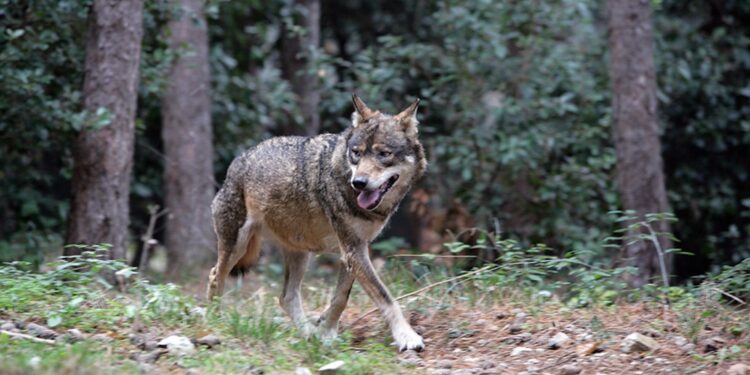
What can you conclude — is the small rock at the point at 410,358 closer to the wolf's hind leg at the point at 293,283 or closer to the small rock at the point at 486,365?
the small rock at the point at 486,365

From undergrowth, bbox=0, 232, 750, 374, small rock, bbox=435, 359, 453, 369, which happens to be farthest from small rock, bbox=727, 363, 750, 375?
small rock, bbox=435, 359, 453, 369

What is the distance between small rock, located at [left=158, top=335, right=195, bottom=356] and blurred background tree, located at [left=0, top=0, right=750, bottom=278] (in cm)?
583

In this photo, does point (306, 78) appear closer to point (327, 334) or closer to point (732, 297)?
point (327, 334)

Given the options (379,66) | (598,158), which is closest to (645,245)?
(598,158)

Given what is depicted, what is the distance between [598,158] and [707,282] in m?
5.96

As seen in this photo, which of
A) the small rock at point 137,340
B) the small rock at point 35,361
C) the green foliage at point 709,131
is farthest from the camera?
the green foliage at point 709,131

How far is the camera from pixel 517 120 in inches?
507

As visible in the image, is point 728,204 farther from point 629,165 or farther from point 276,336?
point 276,336

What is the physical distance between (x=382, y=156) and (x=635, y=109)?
4.88 metres

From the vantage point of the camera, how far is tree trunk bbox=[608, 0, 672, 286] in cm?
1080

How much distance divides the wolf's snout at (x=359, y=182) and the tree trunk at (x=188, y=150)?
6.14 meters

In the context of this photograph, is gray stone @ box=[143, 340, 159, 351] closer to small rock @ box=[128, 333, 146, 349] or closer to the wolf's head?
small rock @ box=[128, 333, 146, 349]

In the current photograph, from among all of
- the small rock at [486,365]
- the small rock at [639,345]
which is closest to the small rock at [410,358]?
the small rock at [486,365]

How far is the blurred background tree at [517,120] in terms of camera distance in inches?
492
